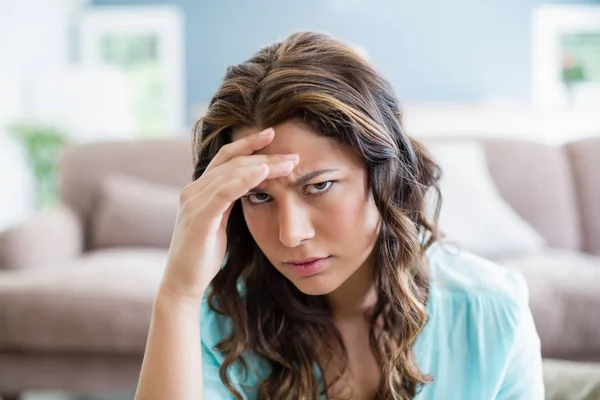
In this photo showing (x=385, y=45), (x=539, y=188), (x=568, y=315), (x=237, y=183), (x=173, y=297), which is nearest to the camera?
(x=237, y=183)

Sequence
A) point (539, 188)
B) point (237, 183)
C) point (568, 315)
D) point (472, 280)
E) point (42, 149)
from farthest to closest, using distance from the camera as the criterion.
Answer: point (42, 149), point (539, 188), point (568, 315), point (472, 280), point (237, 183)

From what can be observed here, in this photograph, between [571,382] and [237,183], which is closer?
[237,183]

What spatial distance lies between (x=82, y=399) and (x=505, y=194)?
5.84 ft

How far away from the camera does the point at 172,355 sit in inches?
40.4

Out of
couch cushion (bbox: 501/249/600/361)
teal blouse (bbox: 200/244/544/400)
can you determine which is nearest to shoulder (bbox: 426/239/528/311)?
teal blouse (bbox: 200/244/544/400)

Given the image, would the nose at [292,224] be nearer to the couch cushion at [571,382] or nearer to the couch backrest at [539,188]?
the couch cushion at [571,382]

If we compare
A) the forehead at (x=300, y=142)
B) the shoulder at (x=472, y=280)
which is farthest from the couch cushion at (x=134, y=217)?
the forehead at (x=300, y=142)

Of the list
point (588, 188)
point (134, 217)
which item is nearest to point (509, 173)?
point (588, 188)

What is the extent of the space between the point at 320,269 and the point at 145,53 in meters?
4.81

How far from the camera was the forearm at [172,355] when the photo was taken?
1.02 m

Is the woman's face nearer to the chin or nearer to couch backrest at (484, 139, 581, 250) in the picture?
the chin

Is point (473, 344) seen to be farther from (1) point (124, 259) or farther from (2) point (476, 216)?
(1) point (124, 259)

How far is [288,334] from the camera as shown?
1.24 metres

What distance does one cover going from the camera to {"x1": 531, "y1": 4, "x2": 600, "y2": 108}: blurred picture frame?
5332mm
